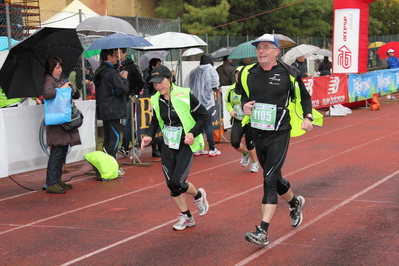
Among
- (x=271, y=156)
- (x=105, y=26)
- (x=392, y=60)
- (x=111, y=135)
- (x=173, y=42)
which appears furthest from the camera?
(x=392, y=60)

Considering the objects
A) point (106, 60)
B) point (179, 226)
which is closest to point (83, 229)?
point (179, 226)

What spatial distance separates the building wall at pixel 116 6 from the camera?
3025 centimetres

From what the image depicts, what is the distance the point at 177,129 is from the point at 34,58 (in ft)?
13.1

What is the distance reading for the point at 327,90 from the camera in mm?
19422

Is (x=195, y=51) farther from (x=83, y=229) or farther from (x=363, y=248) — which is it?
(x=363, y=248)

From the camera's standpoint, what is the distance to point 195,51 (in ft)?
62.4

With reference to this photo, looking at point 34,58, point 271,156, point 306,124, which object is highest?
point 34,58

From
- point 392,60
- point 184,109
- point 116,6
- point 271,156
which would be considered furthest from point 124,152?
point 116,6

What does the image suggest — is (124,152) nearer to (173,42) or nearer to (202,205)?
(173,42)

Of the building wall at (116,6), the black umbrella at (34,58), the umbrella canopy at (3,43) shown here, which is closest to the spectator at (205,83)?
the black umbrella at (34,58)

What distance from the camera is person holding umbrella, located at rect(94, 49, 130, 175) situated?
10156mm

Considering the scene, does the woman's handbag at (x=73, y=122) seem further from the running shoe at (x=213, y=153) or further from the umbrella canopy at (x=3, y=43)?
the running shoe at (x=213, y=153)

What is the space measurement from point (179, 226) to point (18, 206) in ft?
9.51

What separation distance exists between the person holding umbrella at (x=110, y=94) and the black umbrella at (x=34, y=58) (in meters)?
0.52
